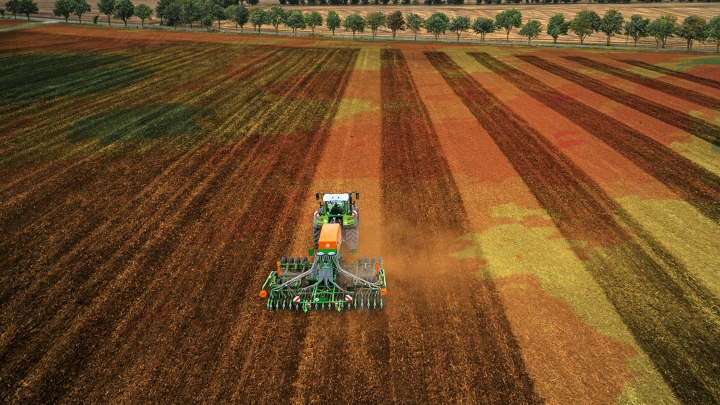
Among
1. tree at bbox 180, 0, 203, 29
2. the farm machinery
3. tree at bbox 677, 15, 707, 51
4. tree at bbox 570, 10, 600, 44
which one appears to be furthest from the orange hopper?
tree at bbox 180, 0, 203, 29

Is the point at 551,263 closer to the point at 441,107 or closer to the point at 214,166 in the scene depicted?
the point at 214,166

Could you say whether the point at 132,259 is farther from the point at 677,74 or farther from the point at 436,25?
the point at 436,25

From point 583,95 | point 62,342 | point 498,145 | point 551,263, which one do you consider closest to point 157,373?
point 62,342

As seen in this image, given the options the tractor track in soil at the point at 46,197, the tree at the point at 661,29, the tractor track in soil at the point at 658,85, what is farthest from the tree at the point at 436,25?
the tractor track in soil at the point at 46,197

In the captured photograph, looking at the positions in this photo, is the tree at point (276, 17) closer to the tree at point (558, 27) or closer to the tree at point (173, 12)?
the tree at point (173, 12)

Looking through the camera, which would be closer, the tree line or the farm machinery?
the farm machinery

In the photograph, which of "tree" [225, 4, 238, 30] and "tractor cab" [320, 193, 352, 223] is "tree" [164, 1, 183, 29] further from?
"tractor cab" [320, 193, 352, 223]
